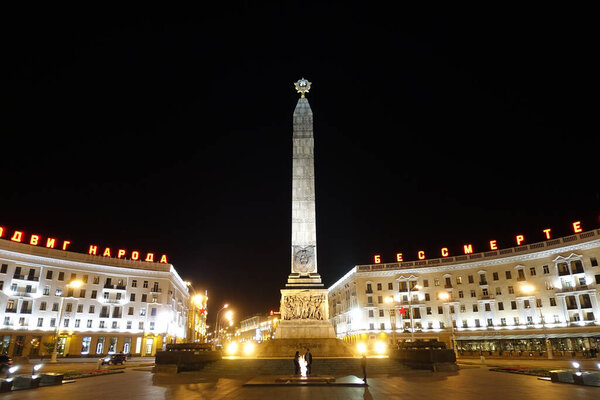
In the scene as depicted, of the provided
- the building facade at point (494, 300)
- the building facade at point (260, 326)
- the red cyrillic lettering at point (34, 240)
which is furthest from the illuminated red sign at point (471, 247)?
the building facade at point (260, 326)

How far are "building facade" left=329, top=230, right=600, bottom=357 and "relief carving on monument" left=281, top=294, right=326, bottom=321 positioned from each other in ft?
49.8

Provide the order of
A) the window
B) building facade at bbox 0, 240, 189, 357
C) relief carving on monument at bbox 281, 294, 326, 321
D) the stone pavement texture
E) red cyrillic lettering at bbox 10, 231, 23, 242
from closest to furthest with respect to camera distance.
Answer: the stone pavement texture < relief carving on monument at bbox 281, 294, 326, 321 < building facade at bbox 0, 240, 189, 357 < red cyrillic lettering at bbox 10, 231, 23, 242 < the window

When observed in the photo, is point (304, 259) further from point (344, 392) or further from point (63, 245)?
point (63, 245)

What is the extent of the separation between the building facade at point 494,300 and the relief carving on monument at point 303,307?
15.2 metres

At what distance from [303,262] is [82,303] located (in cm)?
4242

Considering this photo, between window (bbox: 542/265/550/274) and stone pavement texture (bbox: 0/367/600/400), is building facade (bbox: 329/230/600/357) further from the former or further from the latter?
stone pavement texture (bbox: 0/367/600/400)

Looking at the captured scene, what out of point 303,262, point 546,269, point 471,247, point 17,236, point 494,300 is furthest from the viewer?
point 471,247

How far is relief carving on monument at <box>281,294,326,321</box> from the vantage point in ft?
105

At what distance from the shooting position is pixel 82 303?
5838 centimetres

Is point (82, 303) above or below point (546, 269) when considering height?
below

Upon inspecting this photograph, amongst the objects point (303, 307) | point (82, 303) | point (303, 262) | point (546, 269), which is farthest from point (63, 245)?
point (546, 269)

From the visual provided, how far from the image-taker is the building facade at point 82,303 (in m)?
51.8

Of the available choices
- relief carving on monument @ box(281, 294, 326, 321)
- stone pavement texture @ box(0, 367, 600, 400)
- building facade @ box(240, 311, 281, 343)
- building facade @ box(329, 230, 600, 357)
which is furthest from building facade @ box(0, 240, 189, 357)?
building facade @ box(240, 311, 281, 343)

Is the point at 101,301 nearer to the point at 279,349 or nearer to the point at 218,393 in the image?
the point at 279,349
